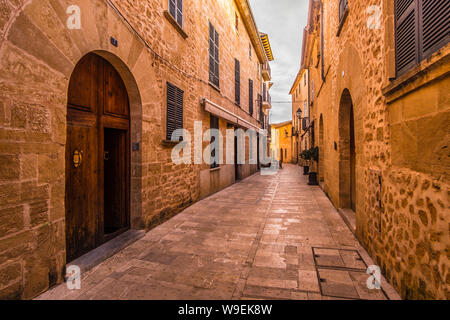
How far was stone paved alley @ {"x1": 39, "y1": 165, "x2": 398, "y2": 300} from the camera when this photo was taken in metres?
2.50

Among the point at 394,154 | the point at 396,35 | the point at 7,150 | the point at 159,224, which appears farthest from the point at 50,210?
the point at 396,35

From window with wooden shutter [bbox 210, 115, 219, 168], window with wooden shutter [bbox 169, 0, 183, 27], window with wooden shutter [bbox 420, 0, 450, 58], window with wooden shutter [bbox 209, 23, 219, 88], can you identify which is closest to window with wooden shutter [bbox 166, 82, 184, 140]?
window with wooden shutter [bbox 169, 0, 183, 27]

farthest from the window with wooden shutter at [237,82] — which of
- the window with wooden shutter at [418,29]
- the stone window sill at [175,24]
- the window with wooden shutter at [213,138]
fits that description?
the window with wooden shutter at [418,29]

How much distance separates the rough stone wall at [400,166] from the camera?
69.0 inches

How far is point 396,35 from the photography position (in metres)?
2.59

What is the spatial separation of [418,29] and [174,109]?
14.9 feet

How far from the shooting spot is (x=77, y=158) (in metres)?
3.21

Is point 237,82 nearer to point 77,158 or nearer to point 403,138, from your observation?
point 77,158

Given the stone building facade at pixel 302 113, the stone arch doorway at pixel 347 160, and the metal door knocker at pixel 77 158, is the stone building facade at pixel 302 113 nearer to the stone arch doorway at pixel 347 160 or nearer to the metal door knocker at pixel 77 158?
the stone arch doorway at pixel 347 160

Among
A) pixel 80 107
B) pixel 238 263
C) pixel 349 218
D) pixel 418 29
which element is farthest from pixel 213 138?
pixel 418 29

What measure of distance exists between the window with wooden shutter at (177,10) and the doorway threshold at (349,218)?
5.88 m

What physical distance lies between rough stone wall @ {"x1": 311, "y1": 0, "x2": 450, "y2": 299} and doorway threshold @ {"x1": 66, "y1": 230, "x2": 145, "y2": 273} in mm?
3607
